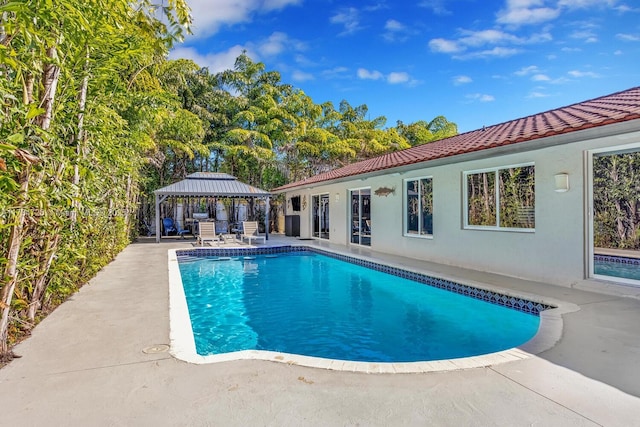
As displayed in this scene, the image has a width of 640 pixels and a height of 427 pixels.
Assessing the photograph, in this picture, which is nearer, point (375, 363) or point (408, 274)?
point (375, 363)

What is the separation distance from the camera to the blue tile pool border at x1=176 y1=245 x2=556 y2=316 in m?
6.32

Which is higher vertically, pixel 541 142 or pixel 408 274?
pixel 541 142

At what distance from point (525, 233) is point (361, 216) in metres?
7.84

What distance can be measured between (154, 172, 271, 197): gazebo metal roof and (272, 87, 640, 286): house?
718 cm

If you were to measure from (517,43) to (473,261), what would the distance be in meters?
10.8

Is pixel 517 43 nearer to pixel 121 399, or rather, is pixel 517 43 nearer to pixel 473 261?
pixel 473 261

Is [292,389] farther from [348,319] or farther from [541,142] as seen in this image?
[541,142]

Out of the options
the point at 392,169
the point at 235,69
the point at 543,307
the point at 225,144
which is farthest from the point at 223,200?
the point at 543,307

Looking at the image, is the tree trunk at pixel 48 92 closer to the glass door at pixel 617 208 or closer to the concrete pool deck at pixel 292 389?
the concrete pool deck at pixel 292 389

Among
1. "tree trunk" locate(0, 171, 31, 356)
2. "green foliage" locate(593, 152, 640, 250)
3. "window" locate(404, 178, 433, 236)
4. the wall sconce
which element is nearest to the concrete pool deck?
"tree trunk" locate(0, 171, 31, 356)

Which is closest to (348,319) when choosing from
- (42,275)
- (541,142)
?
(42,275)

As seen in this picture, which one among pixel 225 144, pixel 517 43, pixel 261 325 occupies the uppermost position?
pixel 517 43

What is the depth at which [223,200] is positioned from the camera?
2389 centimetres

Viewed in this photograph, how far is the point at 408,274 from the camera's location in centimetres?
907
